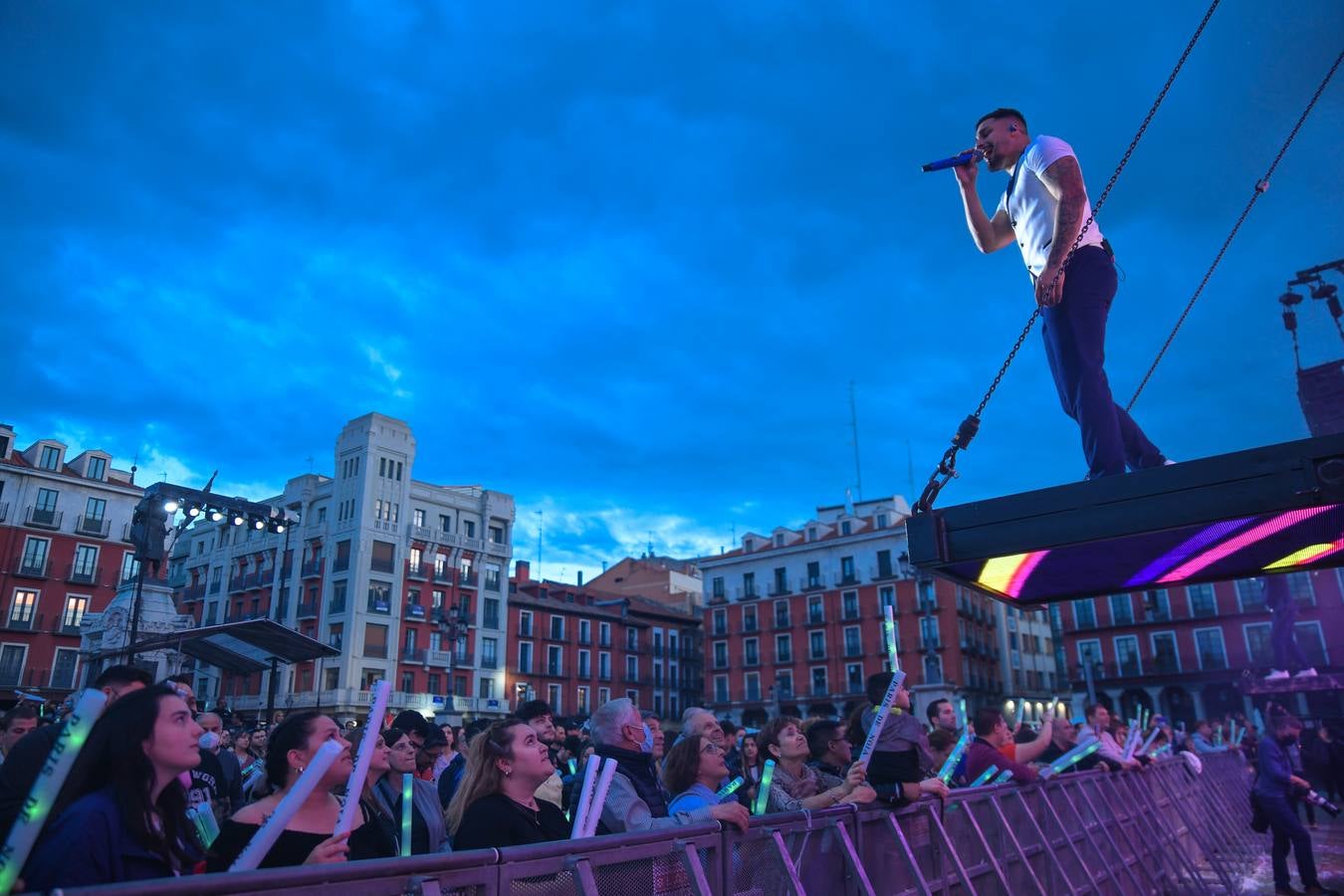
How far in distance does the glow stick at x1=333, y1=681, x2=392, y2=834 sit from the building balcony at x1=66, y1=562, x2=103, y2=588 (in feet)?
152

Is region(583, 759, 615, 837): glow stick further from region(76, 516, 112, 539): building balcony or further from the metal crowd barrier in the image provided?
region(76, 516, 112, 539): building balcony

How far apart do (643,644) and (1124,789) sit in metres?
53.1

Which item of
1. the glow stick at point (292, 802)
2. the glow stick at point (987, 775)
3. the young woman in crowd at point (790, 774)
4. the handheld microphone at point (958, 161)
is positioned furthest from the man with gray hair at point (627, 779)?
the handheld microphone at point (958, 161)

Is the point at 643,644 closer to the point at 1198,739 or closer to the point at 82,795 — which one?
the point at 1198,739

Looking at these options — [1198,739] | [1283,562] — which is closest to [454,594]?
[1198,739]

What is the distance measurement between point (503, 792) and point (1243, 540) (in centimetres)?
340

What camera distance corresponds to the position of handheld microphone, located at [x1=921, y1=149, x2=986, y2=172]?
411cm

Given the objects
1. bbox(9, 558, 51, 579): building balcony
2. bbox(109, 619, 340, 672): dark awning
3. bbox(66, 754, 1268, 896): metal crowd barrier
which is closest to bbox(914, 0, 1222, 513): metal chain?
bbox(66, 754, 1268, 896): metal crowd barrier

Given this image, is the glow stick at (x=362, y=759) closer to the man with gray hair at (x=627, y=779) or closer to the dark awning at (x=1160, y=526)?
the man with gray hair at (x=627, y=779)

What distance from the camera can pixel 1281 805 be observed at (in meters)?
8.60

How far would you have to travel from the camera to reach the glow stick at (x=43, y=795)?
5.42ft

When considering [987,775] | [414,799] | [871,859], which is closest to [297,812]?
[414,799]

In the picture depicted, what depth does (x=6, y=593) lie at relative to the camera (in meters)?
38.0

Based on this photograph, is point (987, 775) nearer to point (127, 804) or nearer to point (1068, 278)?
point (1068, 278)
